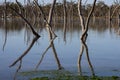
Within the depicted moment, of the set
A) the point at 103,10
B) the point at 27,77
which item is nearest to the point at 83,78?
the point at 27,77

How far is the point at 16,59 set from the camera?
11227 mm

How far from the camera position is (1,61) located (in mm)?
10789

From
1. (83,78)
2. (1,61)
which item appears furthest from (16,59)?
(83,78)

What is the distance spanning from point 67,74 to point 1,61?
8.49 ft

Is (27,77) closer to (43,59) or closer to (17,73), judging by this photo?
(17,73)

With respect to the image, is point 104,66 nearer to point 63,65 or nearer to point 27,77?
point 63,65

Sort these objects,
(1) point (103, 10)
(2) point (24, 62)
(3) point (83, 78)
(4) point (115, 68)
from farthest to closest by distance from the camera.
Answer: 1. (1) point (103, 10)
2. (2) point (24, 62)
3. (4) point (115, 68)
4. (3) point (83, 78)

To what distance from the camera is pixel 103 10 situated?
67.1 m

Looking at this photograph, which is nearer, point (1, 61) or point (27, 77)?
point (27, 77)

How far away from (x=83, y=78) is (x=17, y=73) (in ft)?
4.88

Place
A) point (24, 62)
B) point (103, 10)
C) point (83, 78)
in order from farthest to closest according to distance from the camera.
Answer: point (103, 10), point (24, 62), point (83, 78)

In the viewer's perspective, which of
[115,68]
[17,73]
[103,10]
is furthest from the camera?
[103,10]

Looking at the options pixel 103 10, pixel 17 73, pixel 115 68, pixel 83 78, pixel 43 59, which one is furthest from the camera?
pixel 103 10

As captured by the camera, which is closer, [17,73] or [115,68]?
[17,73]
